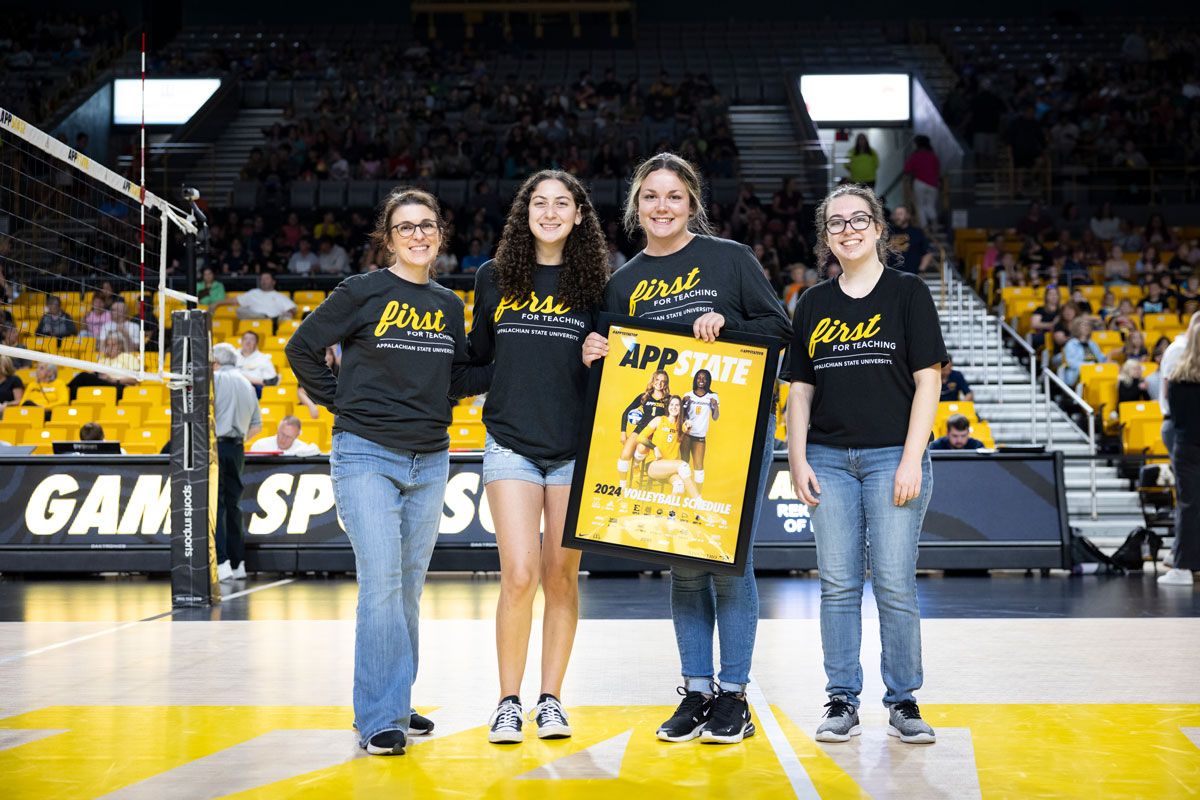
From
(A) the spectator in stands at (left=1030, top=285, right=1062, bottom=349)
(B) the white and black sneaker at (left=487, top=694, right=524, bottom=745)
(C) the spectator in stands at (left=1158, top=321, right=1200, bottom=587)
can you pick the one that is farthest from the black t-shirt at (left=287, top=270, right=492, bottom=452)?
(A) the spectator in stands at (left=1030, top=285, right=1062, bottom=349)

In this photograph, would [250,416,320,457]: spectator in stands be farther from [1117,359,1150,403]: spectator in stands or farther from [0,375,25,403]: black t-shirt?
[1117,359,1150,403]: spectator in stands

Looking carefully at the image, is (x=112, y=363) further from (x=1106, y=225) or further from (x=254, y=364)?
(x=1106, y=225)

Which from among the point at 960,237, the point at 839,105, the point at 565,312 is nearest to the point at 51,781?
the point at 565,312

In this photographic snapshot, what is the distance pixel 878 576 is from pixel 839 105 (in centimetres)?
2269

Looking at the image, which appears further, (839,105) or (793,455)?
(839,105)

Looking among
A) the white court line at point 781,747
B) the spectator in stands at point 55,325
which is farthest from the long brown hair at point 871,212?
the spectator in stands at point 55,325

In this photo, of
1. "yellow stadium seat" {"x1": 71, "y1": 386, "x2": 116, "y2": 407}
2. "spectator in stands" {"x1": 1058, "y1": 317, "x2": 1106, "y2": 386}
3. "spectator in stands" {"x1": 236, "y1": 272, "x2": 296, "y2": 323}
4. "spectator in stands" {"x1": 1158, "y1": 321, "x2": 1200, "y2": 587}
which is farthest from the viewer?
"spectator in stands" {"x1": 236, "y1": 272, "x2": 296, "y2": 323}

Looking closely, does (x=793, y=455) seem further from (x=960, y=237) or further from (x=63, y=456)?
(x=960, y=237)

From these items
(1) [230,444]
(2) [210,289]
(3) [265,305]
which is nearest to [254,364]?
(3) [265,305]

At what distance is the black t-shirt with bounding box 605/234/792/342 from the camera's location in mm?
4578

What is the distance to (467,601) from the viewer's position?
8648 mm

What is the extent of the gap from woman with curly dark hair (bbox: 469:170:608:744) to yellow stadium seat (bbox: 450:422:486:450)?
8.14 m

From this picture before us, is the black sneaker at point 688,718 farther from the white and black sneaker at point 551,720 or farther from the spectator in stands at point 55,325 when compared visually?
the spectator in stands at point 55,325

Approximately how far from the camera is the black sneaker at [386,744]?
4.17m
